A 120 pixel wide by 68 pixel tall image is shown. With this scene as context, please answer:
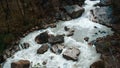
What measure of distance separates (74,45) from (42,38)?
2.00 metres

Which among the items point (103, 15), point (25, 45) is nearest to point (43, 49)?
point (25, 45)

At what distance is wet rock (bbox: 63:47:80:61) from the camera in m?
14.1

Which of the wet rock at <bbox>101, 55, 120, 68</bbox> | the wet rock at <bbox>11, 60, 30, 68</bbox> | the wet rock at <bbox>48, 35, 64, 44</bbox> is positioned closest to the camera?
the wet rock at <bbox>101, 55, 120, 68</bbox>

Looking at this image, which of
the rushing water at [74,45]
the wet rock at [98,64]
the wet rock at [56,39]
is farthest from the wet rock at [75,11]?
the wet rock at [98,64]

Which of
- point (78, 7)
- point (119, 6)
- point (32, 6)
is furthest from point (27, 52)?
point (119, 6)

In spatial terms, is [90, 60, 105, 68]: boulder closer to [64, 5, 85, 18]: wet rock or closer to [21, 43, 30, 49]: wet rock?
[21, 43, 30, 49]: wet rock

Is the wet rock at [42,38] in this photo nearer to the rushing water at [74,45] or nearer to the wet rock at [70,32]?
the rushing water at [74,45]

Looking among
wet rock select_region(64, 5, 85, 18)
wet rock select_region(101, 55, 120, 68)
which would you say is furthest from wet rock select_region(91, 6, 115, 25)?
wet rock select_region(101, 55, 120, 68)

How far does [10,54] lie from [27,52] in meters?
0.97

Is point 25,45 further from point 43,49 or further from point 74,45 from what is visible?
point 74,45

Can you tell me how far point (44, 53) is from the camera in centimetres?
1491

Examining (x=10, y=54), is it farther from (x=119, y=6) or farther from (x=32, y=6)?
(x=119, y=6)

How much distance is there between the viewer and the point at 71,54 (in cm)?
1425

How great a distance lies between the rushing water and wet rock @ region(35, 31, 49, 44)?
220 mm
